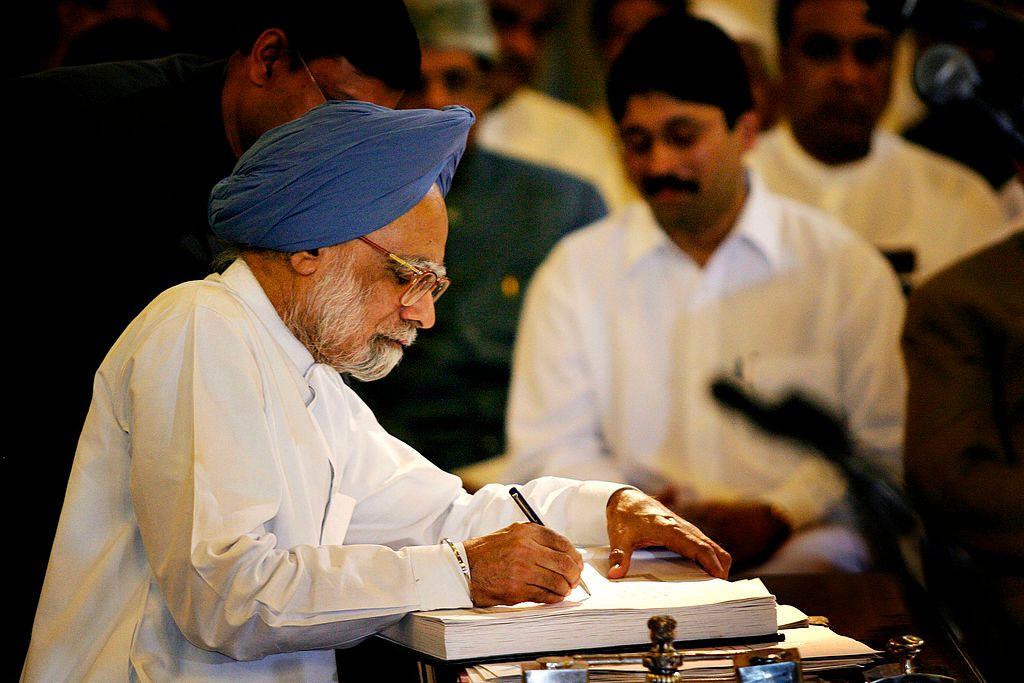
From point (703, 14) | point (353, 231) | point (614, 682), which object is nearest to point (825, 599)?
point (614, 682)

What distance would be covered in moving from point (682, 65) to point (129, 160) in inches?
99.0

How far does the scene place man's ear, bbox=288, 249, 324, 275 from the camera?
2.19 meters

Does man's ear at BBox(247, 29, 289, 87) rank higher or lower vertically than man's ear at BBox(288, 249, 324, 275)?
higher

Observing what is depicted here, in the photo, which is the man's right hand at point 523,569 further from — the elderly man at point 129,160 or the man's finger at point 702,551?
the elderly man at point 129,160

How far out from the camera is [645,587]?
6.59 feet

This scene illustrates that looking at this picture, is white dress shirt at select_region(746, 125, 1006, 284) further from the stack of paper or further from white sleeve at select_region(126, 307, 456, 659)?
white sleeve at select_region(126, 307, 456, 659)

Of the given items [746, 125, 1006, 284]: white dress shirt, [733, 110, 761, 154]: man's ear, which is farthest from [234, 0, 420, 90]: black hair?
[746, 125, 1006, 284]: white dress shirt

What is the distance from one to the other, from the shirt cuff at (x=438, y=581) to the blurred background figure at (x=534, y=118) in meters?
3.13

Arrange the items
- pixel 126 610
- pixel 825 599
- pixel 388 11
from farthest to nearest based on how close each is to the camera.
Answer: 1. pixel 388 11
2. pixel 825 599
3. pixel 126 610

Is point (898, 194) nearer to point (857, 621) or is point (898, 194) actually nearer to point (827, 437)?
point (857, 621)

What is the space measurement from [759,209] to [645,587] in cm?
318

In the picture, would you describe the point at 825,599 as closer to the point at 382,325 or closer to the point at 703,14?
the point at 382,325

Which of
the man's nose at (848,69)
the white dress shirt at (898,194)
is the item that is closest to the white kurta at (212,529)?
the white dress shirt at (898,194)

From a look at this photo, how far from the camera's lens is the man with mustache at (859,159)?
4.89m
